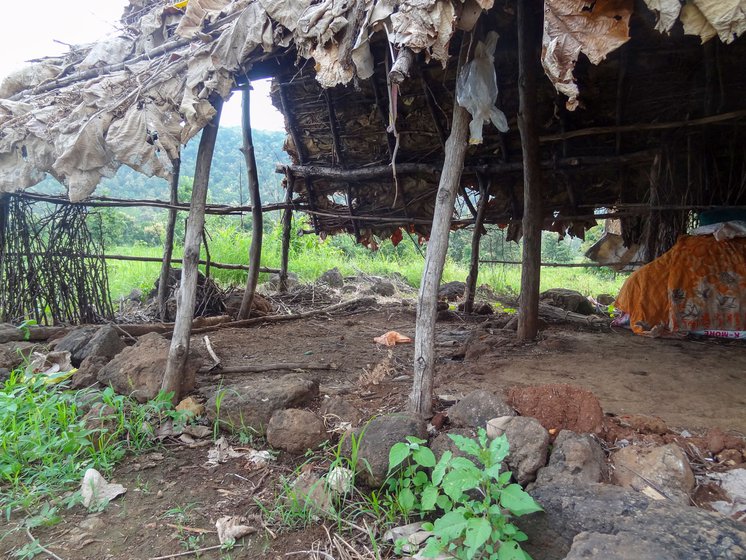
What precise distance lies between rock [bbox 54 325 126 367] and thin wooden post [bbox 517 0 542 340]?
3.55 meters

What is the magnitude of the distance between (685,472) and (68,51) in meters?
5.93

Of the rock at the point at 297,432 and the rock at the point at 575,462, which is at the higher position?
the rock at the point at 575,462

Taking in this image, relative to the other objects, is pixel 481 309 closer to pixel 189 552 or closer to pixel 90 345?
pixel 90 345

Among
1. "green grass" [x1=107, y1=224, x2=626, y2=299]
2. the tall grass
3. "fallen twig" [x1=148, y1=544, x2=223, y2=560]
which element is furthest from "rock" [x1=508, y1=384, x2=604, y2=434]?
the tall grass

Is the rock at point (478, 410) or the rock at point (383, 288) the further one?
the rock at point (383, 288)

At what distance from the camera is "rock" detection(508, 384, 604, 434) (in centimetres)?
223

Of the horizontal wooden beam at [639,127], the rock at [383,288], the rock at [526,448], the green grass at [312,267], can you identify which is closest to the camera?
the rock at [526,448]

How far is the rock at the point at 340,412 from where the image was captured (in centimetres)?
272

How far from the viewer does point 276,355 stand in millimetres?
4414

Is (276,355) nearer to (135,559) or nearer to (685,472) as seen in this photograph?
(135,559)

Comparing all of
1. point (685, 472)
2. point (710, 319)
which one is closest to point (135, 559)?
point (685, 472)

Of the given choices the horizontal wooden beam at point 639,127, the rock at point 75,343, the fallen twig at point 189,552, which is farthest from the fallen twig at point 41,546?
the horizontal wooden beam at point 639,127

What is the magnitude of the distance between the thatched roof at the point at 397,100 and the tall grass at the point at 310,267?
2143 millimetres

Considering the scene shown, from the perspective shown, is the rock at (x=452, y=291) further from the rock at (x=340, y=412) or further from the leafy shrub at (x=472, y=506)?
the leafy shrub at (x=472, y=506)
